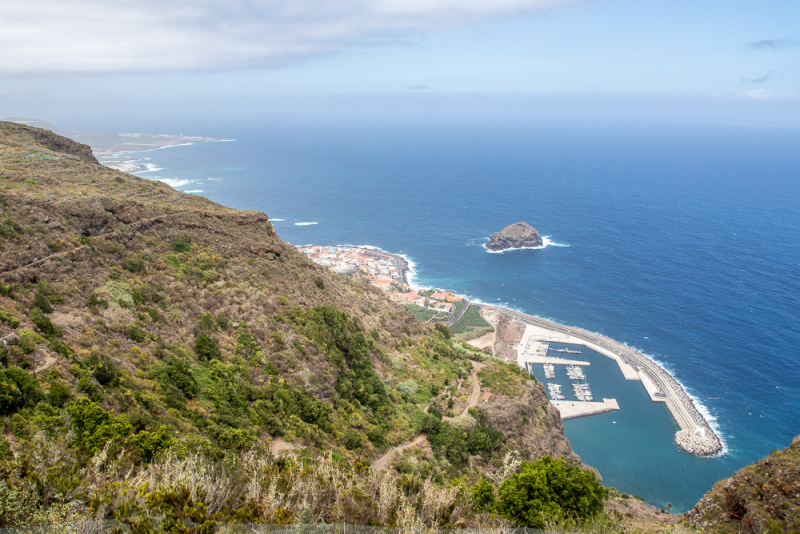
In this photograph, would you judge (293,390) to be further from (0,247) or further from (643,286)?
(643,286)

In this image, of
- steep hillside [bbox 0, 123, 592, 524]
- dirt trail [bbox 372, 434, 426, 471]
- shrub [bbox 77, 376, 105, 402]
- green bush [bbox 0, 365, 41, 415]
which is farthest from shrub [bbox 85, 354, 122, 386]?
dirt trail [bbox 372, 434, 426, 471]

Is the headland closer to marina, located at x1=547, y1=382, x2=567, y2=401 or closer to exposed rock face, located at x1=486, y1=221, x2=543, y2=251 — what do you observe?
marina, located at x1=547, y1=382, x2=567, y2=401

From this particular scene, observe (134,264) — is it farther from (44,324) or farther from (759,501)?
(759,501)

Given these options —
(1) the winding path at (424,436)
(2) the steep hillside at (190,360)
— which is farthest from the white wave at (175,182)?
(1) the winding path at (424,436)

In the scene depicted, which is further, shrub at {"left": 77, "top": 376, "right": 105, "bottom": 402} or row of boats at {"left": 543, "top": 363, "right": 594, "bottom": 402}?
row of boats at {"left": 543, "top": 363, "right": 594, "bottom": 402}

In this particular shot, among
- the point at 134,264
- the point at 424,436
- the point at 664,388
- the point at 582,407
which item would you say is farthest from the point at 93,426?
the point at 664,388

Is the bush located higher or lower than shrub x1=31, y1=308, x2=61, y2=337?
lower
